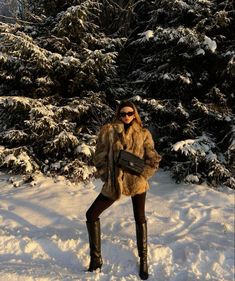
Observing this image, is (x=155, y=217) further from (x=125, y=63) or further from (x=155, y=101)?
(x=125, y=63)

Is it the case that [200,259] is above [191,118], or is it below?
below

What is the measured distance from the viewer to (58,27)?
8.95 meters

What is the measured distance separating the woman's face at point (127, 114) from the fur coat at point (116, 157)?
71 mm

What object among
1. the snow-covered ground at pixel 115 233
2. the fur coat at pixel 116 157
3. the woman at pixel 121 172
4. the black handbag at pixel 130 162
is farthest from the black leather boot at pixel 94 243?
the black handbag at pixel 130 162

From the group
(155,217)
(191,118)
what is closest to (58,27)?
(191,118)

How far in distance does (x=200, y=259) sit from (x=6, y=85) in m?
6.01

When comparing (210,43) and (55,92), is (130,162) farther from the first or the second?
(55,92)

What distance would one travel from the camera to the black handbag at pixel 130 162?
16.5 feet

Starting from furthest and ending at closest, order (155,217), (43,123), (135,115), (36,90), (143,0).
Answer: (143,0) < (36,90) < (43,123) < (155,217) < (135,115)

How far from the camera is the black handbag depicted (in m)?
5.04

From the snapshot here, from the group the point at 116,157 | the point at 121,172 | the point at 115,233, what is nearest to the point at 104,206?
the point at 121,172

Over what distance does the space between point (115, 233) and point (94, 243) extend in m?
1.50

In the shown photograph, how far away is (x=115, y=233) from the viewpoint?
6660 mm

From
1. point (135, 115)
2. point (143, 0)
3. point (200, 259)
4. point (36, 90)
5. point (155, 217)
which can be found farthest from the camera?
point (143, 0)
